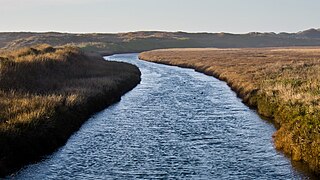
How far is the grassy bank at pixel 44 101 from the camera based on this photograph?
76.1 feet

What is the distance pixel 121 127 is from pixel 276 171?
12.8 meters

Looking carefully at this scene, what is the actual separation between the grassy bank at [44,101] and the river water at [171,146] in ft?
2.57

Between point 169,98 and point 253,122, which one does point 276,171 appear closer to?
point 253,122

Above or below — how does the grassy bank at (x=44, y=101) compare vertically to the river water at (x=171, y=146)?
above

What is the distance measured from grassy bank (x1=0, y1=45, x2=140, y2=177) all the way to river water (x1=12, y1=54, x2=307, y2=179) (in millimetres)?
783

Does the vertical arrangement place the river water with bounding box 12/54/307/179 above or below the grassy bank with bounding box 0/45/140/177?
below

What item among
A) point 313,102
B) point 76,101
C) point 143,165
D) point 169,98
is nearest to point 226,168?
point 143,165

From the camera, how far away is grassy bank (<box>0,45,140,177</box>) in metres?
23.2

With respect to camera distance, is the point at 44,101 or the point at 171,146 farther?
the point at 44,101

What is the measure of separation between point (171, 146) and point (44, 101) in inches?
366

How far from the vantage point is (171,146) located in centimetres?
2652

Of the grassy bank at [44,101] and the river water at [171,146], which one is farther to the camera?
the grassy bank at [44,101]

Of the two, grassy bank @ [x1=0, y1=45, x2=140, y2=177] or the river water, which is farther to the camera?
grassy bank @ [x1=0, y1=45, x2=140, y2=177]

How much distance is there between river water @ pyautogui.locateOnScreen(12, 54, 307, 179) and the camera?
21.7 meters
